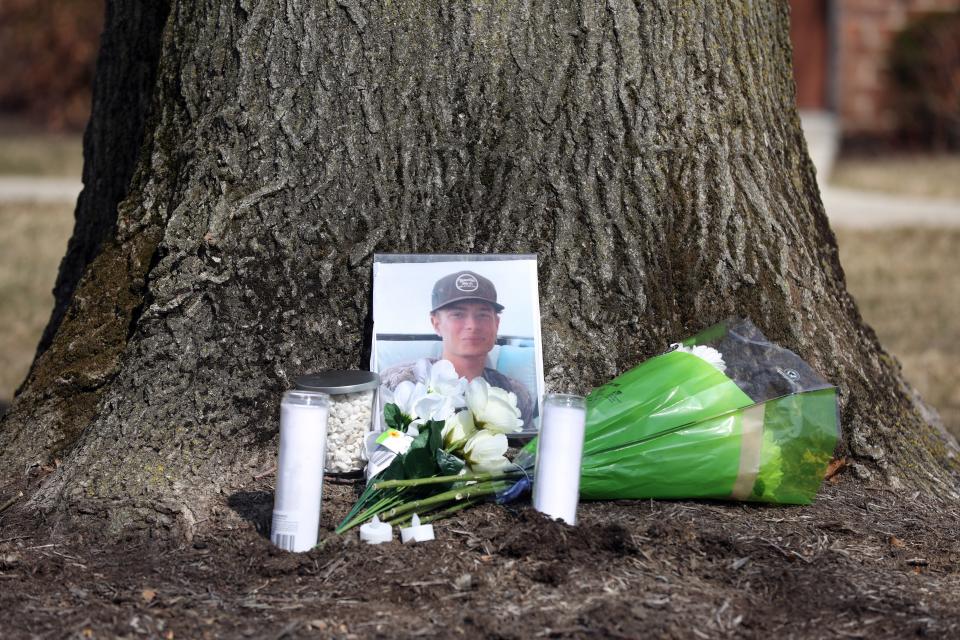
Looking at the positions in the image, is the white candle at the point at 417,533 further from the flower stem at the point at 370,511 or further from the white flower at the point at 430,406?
the white flower at the point at 430,406

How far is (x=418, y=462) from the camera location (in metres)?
2.80

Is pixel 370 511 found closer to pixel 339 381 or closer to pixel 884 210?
pixel 339 381

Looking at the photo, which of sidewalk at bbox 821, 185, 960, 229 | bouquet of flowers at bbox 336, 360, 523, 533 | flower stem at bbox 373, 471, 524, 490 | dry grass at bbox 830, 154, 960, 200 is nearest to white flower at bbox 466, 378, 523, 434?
bouquet of flowers at bbox 336, 360, 523, 533

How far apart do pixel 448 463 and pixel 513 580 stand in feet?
1.25

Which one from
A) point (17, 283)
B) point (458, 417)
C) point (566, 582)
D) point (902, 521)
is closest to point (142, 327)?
point (458, 417)

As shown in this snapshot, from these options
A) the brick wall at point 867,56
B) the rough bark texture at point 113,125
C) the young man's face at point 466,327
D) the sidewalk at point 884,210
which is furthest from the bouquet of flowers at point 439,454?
the brick wall at point 867,56

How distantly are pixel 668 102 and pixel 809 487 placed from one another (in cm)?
111

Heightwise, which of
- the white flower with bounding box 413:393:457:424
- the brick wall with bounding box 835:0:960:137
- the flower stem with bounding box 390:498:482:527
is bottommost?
the flower stem with bounding box 390:498:482:527

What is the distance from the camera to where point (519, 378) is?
317 cm

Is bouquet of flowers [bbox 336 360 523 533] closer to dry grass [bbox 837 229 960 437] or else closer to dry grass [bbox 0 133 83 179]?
dry grass [bbox 837 229 960 437]

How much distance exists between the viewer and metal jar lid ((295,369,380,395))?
2.86 m

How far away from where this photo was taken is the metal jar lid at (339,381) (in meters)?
2.86

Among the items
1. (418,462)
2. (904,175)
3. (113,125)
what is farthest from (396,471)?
(904,175)

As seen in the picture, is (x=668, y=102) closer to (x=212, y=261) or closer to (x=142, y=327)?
(x=212, y=261)
